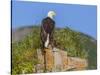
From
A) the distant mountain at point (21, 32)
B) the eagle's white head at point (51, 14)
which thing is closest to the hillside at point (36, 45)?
the distant mountain at point (21, 32)

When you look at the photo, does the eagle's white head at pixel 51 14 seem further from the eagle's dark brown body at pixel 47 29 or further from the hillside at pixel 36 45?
the hillside at pixel 36 45

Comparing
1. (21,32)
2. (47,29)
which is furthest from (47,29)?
(21,32)

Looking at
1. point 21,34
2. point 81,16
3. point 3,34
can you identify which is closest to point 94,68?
point 81,16

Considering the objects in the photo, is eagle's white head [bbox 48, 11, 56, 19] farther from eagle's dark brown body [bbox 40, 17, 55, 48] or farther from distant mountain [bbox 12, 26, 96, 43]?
distant mountain [bbox 12, 26, 96, 43]

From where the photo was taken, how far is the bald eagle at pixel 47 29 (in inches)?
76.4

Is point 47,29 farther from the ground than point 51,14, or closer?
closer

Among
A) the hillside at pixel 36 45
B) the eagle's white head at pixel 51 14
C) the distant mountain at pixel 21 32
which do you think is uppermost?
the eagle's white head at pixel 51 14

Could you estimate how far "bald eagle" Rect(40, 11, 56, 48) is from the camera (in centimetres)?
194

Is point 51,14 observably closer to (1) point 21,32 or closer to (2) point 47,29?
(2) point 47,29

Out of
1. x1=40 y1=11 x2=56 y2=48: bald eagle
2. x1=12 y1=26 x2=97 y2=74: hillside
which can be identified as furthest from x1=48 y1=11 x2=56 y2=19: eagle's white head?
x1=12 y1=26 x2=97 y2=74: hillside

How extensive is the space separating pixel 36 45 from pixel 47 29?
0.59 ft

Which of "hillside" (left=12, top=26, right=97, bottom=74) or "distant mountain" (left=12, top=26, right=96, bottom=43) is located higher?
"distant mountain" (left=12, top=26, right=96, bottom=43)

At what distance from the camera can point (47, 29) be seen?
196 cm

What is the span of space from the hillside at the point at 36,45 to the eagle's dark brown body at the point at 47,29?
0.04 metres
